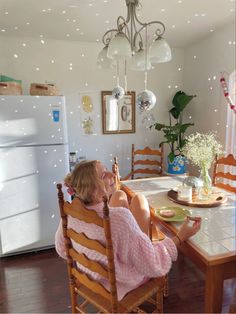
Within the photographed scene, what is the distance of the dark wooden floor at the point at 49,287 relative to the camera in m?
1.79

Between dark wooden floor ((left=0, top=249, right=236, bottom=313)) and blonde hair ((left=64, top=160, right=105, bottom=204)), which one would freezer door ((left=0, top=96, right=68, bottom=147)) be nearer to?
dark wooden floor ((left=0, top=249, right=236, bottom=313))

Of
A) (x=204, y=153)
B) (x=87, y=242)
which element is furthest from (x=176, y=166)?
(x=87, y=242)

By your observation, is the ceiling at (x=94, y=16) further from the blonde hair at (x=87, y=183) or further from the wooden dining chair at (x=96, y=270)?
the wooden dining chair at (x=96, y=270)

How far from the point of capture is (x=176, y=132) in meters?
3.27

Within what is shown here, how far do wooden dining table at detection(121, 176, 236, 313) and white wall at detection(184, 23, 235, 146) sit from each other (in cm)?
143

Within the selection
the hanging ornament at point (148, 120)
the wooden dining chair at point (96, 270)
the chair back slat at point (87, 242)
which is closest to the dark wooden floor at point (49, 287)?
the wooden dining chair at point (96, 270)

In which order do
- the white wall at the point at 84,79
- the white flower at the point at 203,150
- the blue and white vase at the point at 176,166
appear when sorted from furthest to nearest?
the blue and white vase at the point at 176,166
the white wall at the point at 84,79
the white flower at the point at 203,150

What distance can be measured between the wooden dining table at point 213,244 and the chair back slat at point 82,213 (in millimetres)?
509

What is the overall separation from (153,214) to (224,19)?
2151 mm

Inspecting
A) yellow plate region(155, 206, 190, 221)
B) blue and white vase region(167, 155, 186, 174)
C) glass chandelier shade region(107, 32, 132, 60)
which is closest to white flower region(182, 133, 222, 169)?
yellow plate region(155, 206, 190, 221)

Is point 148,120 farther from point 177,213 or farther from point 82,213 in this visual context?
point 82,213

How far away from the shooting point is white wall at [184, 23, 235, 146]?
8.86 ft

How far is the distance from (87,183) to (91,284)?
51cm

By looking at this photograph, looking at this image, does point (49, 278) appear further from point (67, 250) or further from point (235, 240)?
point (235, 240)
